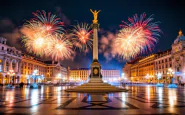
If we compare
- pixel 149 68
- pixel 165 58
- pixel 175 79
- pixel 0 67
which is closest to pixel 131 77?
pixel 149 68

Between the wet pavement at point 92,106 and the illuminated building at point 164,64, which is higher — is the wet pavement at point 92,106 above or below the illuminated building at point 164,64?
below

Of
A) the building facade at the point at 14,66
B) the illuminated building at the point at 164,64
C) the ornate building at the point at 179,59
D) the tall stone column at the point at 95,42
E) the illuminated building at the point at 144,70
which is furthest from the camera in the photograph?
the illuminated building at the point at 144,70

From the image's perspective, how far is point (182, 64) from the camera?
72.1 m

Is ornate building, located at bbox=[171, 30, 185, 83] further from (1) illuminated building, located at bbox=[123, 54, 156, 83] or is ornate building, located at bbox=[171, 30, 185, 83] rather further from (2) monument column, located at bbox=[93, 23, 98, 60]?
(2) monument column, located at bbox=[93, 23, 98, 60]

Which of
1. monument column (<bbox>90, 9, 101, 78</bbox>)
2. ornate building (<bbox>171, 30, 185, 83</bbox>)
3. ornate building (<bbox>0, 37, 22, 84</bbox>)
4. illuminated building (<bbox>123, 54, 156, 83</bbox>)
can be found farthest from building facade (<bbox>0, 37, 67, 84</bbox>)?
illuminated building (<bbox>123, 54, 156, 83</bbox>)

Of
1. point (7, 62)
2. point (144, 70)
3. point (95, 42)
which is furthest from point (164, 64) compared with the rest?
point (7, 62)

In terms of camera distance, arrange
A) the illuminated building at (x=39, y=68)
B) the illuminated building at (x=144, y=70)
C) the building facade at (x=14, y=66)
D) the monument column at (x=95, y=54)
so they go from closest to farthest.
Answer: the monument column at (x=95, y=54) < the building facade at (x=14, y=66) < the illuminated building at (x=39, y=68) < the illuminated building at (x=144, y=70)

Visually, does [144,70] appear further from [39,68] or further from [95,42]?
[95,42]

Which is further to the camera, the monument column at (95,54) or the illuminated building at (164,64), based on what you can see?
the illuminated building at (164,64)

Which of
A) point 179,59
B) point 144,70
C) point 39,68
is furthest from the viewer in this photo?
point 39,68

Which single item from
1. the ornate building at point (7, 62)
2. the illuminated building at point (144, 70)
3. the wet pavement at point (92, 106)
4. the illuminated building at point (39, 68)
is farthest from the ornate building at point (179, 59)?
the illuminated building at point (39, 68)

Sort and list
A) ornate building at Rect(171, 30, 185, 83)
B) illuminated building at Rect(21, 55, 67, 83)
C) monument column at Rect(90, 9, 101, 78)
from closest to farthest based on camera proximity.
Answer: monument column at Rect(90, 9, 101, 78)
ornate building at Rect(171, 30, 185, 83)
illuminated building at Rect(21, 55, 67, 83)

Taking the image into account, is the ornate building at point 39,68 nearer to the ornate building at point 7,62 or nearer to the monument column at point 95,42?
the ornate building at point 7,62

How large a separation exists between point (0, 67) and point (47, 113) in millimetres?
71172
